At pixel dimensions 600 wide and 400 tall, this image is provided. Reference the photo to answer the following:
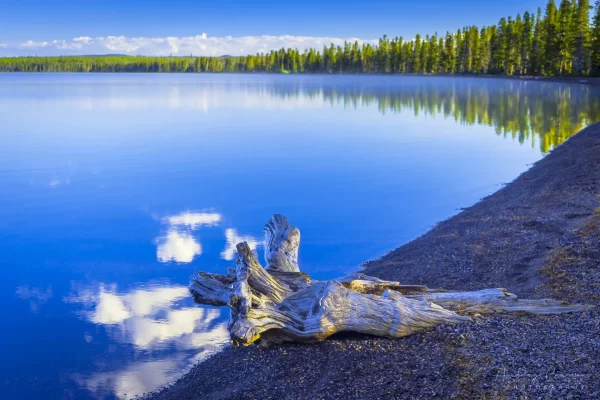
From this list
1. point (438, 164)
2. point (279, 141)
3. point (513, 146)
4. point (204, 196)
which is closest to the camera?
point (204, 196)

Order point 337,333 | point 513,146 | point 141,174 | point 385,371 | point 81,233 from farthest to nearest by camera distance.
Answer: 1. point 513,146
2. point 141,174
3. point 81,233
4. point 337,333
5. point 385,371

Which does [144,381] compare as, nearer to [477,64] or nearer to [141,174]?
[141,174]

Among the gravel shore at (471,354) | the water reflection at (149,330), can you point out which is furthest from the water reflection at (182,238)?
the gravel shore at (471,354)

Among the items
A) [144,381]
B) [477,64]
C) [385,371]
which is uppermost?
[477,64]

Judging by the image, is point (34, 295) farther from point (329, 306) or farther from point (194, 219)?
point (329, 306)

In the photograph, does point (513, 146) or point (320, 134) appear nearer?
point (513, 146)

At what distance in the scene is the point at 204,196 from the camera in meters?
15.8

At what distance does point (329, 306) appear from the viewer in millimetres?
5422

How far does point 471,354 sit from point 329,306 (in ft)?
4.23

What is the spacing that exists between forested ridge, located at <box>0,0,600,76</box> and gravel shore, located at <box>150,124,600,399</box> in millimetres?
64132

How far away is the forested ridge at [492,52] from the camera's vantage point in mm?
72938

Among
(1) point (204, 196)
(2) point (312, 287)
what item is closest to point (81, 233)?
(1) point (204, 196)

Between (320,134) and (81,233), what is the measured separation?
17714mm

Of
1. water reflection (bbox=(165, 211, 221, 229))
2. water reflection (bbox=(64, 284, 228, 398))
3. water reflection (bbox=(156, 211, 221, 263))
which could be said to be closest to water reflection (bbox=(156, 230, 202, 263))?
water reflection (bbox=(156, 211, 221, 263))
